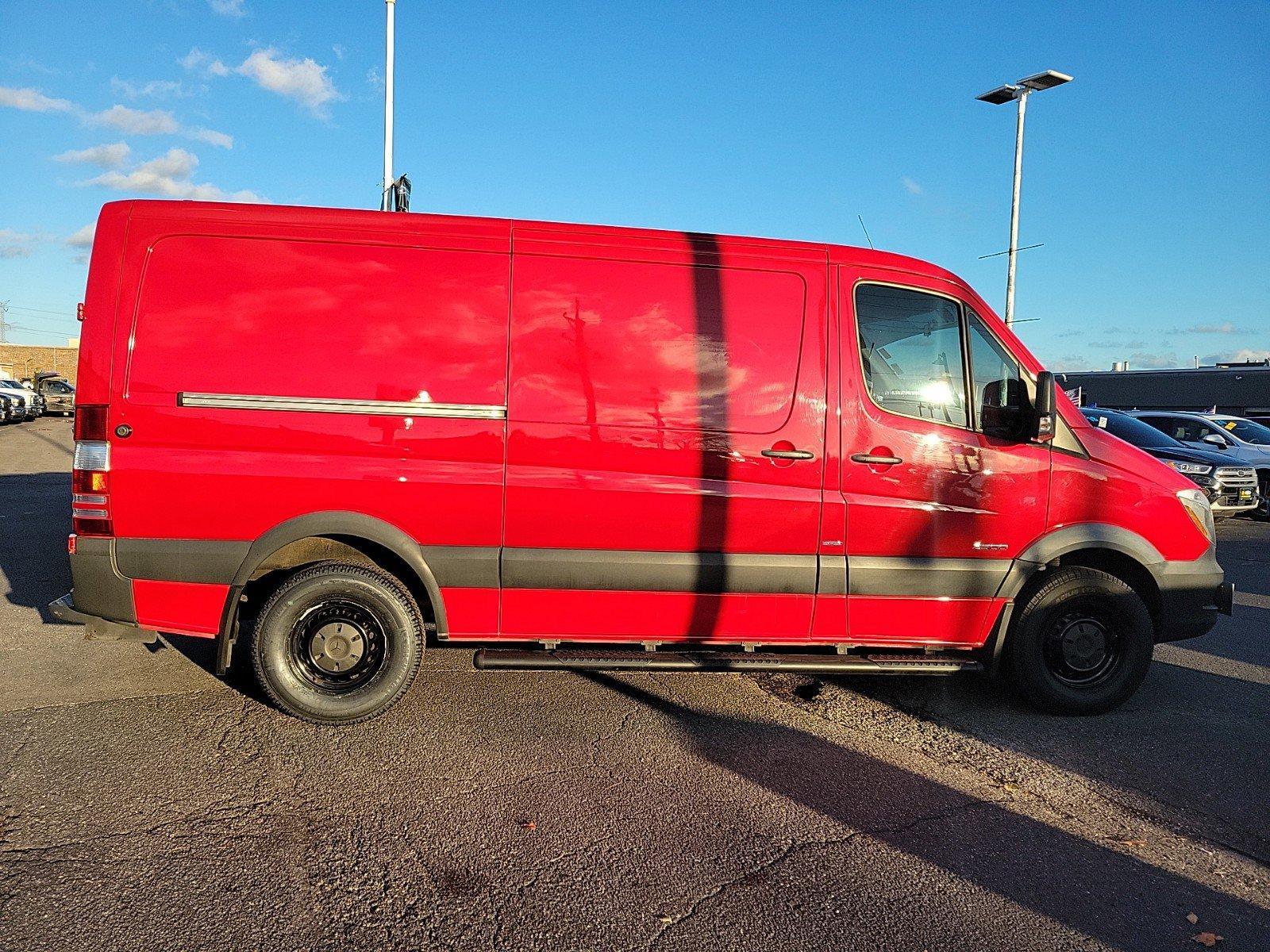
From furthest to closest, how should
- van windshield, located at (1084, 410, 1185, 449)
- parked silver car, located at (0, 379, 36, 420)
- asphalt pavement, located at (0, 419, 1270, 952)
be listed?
1. parked silver car, located at (0, 379, 36, 420)
2. van windshield, located at (1084, 410, 1185, 449)
3. asphalt pavement, located at (0, 419, 1270, 952)

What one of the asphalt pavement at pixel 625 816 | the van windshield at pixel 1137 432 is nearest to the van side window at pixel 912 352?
the asphalt pavement at pixel 625 816

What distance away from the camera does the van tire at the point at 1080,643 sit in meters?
4.82

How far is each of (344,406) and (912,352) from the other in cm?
286

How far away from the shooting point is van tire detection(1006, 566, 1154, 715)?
4824mm

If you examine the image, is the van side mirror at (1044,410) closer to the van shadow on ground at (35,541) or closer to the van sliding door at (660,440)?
the van sliding door at (660,440)

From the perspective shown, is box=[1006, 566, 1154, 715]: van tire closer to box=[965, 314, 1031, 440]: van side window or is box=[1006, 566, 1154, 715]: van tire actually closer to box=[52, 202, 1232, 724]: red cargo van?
box=[52, 202, 1232, 724]: red cargo van

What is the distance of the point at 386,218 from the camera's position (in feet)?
14.4

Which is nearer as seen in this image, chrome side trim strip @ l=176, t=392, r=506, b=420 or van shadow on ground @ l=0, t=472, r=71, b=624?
chrome side trim strip @ l=176, t=392, r=506, b=420

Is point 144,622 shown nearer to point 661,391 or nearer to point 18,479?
point 661,391

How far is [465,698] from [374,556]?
3.13 ft

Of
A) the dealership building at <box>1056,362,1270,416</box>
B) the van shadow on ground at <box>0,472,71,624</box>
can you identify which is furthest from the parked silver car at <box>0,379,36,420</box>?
the dealership building at <box>1056,362,1270,416</box>

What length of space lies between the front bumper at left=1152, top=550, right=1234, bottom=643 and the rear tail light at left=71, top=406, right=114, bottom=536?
5.29 meters

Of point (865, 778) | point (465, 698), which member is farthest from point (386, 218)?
point (865, 778)

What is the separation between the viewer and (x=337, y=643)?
4457mm
